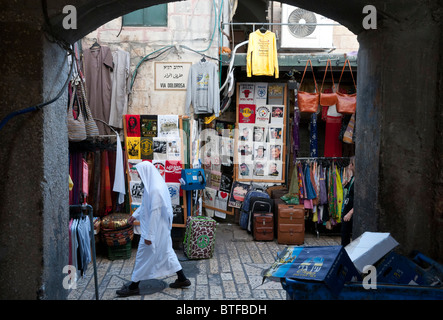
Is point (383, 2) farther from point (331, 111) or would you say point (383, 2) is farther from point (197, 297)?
point (331, 111)

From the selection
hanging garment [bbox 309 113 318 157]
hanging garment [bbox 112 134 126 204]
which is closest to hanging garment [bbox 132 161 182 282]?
hanging garment [bbox 112 134 126 204]

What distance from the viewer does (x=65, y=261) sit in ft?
10.8

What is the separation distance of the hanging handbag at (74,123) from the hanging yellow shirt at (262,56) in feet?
13.3

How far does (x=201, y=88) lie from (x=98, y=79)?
2.13 metres

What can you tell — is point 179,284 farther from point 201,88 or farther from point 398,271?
point 201,88

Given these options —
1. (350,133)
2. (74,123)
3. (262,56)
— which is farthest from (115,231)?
(350,133)

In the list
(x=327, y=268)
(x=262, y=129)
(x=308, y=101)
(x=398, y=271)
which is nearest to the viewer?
(x=327, y=268)

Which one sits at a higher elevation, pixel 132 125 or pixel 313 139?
pixel 132 125

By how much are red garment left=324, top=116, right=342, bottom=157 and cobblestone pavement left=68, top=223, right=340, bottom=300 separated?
285 centimetres

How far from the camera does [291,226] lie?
8.02 meters

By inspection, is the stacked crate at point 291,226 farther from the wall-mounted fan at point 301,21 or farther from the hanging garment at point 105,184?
the wall-mounted fan at point 301,21

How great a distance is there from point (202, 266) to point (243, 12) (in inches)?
346

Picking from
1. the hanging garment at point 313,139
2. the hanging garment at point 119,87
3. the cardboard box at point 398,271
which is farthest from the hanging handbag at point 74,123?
the hanging garment at point 313,139

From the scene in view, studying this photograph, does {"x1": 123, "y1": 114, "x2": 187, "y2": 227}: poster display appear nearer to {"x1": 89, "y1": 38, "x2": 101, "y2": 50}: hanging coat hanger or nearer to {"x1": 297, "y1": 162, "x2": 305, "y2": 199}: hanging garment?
{"x1": 89, "y1": 38, "x2": 101, "y2": 50}: hanging coat hanger
